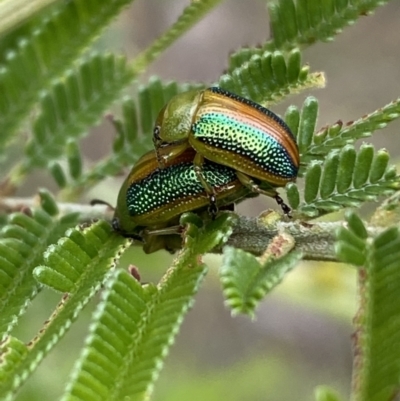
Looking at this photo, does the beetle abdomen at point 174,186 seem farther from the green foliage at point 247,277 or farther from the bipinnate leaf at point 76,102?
the bipinnate leaf at point 76,102

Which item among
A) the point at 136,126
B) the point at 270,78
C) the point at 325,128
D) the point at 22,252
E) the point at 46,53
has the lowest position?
the point at 22,252

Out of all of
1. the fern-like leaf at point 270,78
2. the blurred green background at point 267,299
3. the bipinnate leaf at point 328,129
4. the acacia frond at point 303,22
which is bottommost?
the blurred green background at point 267,299

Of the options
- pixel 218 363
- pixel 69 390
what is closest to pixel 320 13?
pixel 69 390

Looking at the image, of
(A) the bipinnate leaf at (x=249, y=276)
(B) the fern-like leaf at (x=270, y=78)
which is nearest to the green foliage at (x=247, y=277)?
(A) the bipinnate leaf at (x=249, y=276)

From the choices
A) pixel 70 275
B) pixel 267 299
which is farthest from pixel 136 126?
pixel 267 299

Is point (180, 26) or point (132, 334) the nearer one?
point (132, 334)

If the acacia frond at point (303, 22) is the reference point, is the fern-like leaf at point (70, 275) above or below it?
below

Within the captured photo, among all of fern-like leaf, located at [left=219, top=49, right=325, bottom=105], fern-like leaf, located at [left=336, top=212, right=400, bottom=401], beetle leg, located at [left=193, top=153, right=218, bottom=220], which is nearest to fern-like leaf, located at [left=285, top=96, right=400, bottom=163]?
fern-like leaf, located at [left=219, top=49, right=325, bottom=105]

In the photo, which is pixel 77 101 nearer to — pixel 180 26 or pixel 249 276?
pixel 180 26
